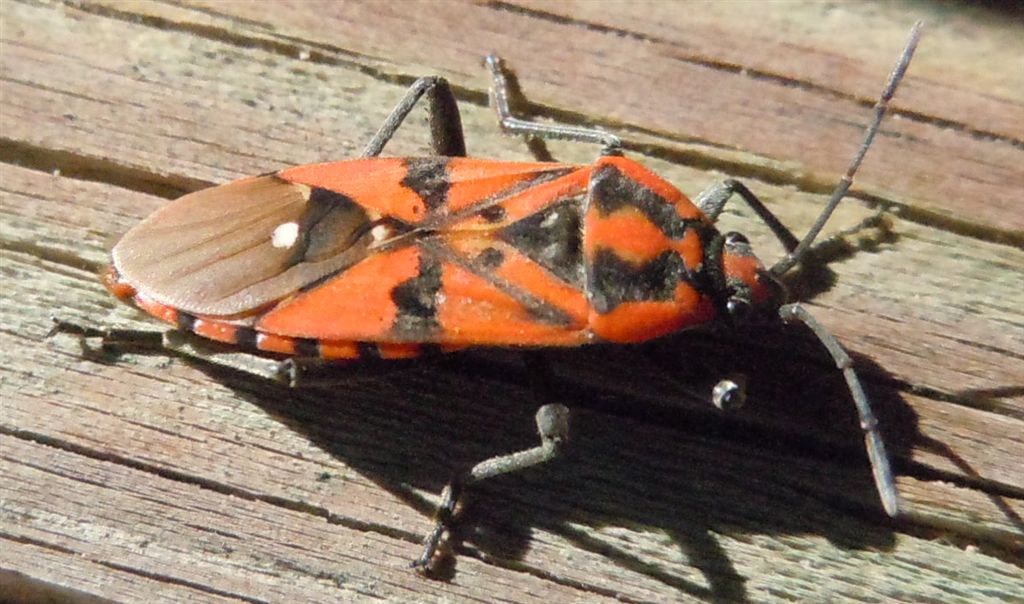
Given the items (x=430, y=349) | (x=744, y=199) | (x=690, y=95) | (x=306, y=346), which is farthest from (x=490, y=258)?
(x=690, y=95)

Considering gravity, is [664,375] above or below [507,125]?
below

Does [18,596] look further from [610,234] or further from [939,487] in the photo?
[939,487]

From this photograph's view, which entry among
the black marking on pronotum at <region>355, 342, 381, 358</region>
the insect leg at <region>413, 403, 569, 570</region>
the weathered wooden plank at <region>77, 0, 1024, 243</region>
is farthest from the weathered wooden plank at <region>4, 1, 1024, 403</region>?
the insect leg at <region>413, 403, 569, 570</region>

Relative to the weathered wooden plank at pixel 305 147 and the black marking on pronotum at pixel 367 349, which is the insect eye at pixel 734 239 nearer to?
the weathered wooden plank at pixel 305 147

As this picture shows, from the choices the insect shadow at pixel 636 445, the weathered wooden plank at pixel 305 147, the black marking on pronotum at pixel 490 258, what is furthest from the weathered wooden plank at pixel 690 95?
the black marking on pronotum at pixel 490 258

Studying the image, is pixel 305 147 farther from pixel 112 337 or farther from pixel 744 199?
pixel 744 199

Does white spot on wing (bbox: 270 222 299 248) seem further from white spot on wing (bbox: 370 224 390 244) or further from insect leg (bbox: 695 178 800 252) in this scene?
insect leg (bbox: 695 178 800 252)

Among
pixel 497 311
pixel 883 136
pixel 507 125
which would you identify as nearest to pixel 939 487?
pixel 883 136
